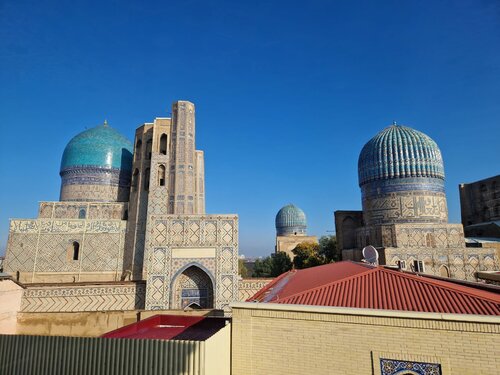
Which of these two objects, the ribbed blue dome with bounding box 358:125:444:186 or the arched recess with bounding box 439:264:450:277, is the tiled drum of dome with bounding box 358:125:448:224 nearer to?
the ribbed blue dome with bounding box 358:125:444:186

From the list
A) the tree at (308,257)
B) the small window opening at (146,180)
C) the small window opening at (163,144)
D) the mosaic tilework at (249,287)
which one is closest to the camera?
the mosaic tilework at (249,287)

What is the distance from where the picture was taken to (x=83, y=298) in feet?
36.8

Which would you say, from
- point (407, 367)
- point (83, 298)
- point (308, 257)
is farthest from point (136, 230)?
point (407, 367)

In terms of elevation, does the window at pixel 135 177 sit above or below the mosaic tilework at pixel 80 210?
above

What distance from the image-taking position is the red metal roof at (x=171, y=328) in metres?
5.95

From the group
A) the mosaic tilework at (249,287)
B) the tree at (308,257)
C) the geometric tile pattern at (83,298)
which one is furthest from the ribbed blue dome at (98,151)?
the tree at (308,257)

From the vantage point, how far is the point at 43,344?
4195mm

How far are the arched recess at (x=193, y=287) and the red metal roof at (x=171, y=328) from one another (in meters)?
4.45

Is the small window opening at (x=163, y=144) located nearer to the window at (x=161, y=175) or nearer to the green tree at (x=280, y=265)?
the window at (x=161, y=175)

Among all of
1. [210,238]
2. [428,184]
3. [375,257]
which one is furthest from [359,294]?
[428,184]

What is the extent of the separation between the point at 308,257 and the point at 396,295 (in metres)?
21.0

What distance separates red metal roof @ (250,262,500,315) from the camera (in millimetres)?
4165

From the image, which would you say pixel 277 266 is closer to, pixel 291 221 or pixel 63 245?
pixel 291 221

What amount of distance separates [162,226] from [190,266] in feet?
6.60
